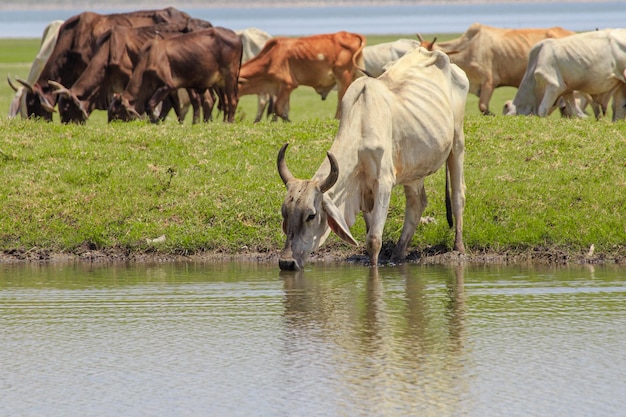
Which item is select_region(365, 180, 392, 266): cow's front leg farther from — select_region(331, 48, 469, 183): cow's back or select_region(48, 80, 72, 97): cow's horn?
select_region(48, 80, 72, 97): cow's horn

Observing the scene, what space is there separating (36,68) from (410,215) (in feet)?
41.1

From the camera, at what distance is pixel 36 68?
22.0 meters

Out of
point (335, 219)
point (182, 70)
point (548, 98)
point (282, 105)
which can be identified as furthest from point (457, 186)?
point (282, 105)

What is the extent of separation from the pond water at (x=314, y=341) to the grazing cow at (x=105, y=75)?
7547 millimetres

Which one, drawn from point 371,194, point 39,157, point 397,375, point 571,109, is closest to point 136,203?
point 39,157

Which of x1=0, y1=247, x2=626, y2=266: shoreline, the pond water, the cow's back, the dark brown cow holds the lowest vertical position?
the pond water

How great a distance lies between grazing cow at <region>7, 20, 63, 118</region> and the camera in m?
19.6

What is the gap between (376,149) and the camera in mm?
10047

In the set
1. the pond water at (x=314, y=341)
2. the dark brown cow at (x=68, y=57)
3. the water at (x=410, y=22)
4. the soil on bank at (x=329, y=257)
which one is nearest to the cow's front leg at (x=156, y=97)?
the dark brown cow at (x=68, y=57)

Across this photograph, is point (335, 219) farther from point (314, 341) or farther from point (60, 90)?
point (60, 90)

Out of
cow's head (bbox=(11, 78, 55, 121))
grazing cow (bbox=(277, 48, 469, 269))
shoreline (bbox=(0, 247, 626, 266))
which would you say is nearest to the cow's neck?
grazing cow (bbox=(277, 48, 469, 269))

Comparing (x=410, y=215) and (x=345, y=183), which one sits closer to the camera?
(x=345, y=183)

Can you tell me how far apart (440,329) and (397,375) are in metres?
1.29

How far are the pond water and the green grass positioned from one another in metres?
0.87
